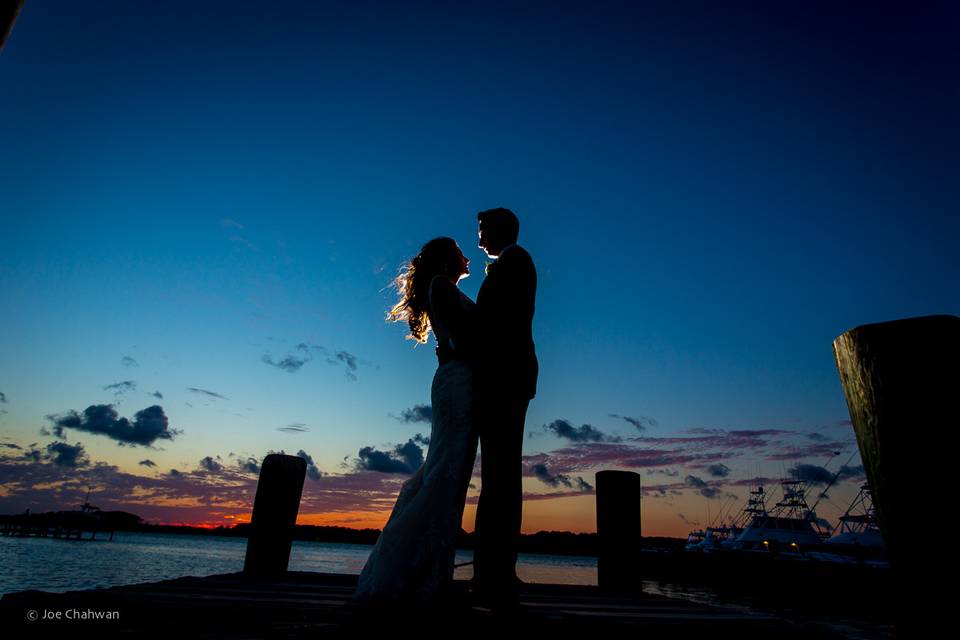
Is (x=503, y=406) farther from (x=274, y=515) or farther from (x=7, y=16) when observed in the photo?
(x=274, y=515)

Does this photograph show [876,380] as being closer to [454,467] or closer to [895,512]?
[895,512]

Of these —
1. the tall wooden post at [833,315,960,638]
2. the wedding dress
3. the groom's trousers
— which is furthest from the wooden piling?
the wedding dress

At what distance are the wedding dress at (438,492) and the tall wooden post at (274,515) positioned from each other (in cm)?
214

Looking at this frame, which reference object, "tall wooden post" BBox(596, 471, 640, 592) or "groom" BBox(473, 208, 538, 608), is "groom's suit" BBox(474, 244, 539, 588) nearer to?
"groom" BBox(473, 208, 538, 608)

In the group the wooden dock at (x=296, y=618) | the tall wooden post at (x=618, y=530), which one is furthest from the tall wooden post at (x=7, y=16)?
the tall wooden post at (x=618, y=530)

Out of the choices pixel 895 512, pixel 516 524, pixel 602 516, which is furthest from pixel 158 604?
pixel 602 516

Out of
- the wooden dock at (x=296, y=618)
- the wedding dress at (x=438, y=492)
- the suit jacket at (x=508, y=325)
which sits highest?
the suit jacket at (x=508, y=325)

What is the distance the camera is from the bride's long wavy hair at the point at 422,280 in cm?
445

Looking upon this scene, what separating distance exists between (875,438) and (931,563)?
1.06 feet

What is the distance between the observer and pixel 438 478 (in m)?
3.65

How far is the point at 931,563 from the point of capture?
1294 millimetres

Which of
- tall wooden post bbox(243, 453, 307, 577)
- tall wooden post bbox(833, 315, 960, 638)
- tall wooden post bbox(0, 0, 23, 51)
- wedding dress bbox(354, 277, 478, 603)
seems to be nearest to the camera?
tall wooden post bbox(833, 315, 960, 638)

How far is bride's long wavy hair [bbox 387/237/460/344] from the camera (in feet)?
14.6

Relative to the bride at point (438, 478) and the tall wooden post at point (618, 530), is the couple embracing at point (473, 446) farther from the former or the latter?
the tall wooden post at point (618, 530)
